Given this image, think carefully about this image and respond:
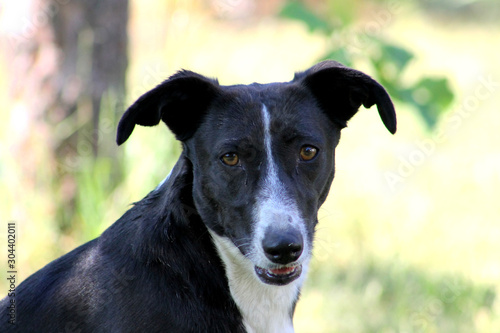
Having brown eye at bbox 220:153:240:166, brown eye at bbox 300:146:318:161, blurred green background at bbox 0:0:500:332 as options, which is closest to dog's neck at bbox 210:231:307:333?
brown eye at bbox 220:153:240:166

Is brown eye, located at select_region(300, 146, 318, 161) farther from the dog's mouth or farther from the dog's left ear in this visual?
the dog's mouth

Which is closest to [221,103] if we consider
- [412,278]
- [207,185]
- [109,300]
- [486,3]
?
[207,185]

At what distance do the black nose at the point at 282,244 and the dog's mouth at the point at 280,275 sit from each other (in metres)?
0.14

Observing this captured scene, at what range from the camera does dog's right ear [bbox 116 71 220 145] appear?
2408mm

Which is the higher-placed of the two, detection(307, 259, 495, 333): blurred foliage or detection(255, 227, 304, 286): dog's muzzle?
detection(255, 227, 304, 286): dog's muzzle

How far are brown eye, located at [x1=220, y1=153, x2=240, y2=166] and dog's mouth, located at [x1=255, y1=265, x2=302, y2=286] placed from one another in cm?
43

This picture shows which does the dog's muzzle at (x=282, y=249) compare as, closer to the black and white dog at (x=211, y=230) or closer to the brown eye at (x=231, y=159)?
the black and white dog at (x=211, y=230)

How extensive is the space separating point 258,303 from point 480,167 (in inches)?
201

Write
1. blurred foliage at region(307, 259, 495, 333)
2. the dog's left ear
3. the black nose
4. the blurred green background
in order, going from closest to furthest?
1. the black nose
2. the dog's left ear
3. blurred foliage at region(307, 259, 495, 333)
4. the blurred green background

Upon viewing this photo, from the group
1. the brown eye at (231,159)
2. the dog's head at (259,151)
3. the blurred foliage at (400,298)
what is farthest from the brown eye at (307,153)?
the blurred foliage at (400,298)

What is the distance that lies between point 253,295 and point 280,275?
183 millimetres

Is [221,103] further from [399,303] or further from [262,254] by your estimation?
[399,303]

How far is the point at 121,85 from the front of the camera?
5.11 meters

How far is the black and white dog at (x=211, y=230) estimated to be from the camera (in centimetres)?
232
